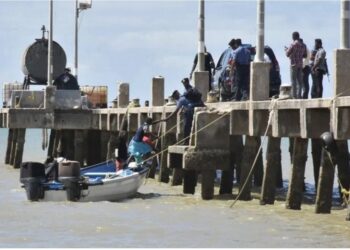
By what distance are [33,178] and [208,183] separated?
419cm

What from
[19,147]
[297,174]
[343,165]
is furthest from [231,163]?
[19,147]

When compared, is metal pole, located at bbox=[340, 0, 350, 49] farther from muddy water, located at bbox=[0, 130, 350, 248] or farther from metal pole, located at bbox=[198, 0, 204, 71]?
metal pole, located at bbox=[198, 0, 204, 71]

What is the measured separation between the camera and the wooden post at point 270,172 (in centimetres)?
2681

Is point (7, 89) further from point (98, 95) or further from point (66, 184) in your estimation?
point (66, 184)

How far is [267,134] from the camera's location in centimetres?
2666

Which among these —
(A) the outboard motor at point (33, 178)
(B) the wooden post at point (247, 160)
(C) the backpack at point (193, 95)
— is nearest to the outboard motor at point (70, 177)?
(A) the outboard motor at point (33, 178)

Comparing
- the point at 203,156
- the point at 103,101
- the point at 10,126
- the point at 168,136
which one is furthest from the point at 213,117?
the point at 103,101

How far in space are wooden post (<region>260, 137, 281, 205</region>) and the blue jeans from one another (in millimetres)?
1607

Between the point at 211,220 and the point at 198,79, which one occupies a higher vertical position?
the point at 198,79

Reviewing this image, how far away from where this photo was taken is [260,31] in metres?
28.7

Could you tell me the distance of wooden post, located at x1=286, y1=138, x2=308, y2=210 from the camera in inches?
1007

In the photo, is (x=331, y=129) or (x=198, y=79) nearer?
(x=331, y=129)

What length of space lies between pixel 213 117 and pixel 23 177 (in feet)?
15.6

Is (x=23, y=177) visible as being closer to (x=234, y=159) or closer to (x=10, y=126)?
(x=234, y=159)
